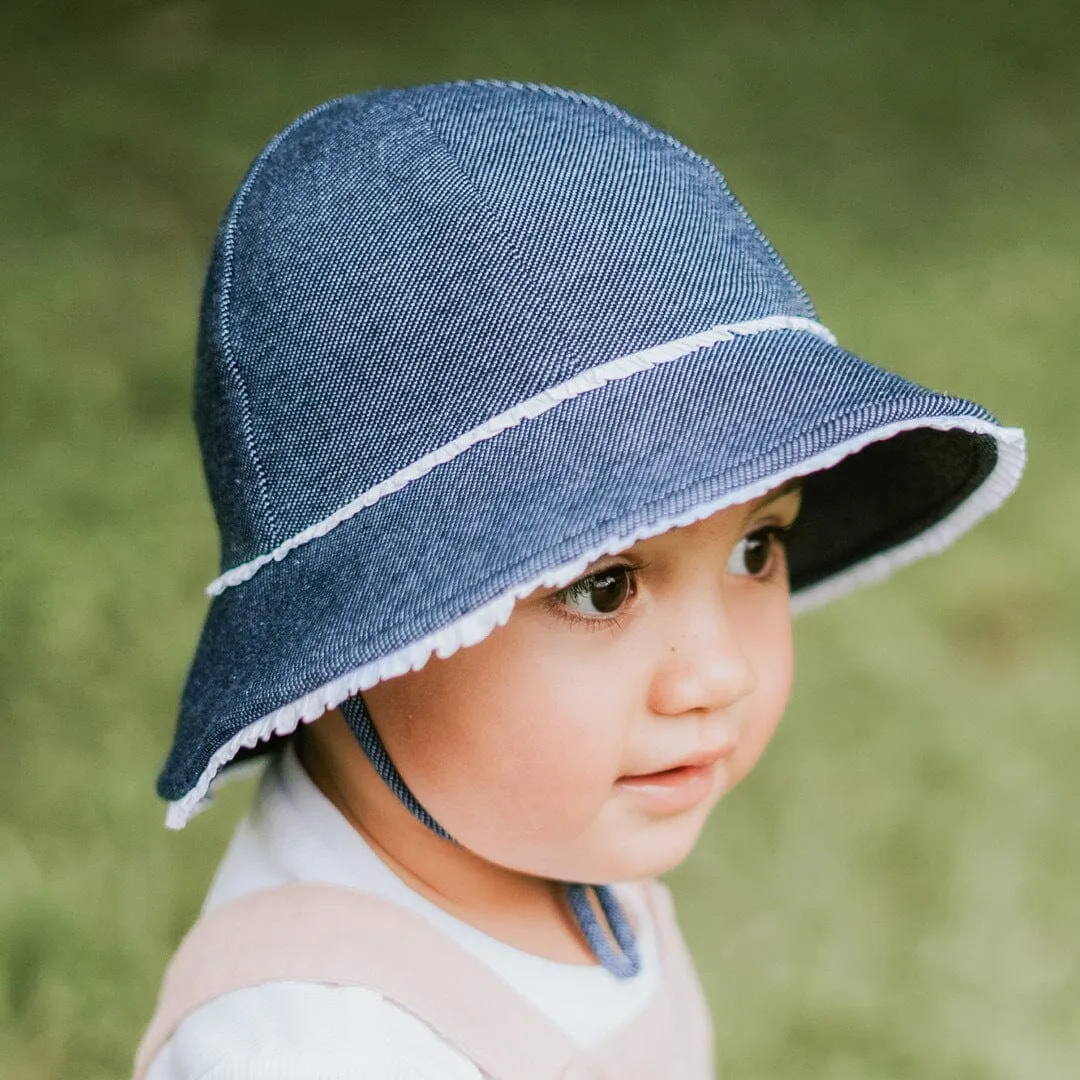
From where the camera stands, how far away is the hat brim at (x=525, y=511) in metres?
0.71

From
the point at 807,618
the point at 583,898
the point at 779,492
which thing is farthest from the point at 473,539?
the point at 807,618

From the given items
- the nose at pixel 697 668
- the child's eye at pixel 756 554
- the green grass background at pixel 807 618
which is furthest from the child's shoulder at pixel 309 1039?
the green grass background at pixel 807 618

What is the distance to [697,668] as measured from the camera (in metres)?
0.81

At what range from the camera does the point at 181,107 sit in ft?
8.32

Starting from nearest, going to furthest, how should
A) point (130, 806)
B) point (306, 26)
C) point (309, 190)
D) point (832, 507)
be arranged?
point (309, 190) < point (832, 507) < point (130, 806) < point (306, 26)

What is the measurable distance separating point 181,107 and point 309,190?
185 cm

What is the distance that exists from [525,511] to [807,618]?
1.43 m

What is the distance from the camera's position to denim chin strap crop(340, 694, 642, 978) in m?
0.86

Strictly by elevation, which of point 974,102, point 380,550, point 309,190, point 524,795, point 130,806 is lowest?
point 130,806

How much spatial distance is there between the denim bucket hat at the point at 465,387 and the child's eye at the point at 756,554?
0.14m

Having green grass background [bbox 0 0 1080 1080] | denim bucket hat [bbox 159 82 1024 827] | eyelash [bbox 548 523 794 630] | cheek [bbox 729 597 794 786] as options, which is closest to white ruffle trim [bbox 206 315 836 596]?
denim bucket hat [bbox 159 82 1024 827]

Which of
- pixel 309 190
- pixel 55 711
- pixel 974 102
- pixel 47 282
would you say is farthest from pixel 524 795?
pixel 974 102

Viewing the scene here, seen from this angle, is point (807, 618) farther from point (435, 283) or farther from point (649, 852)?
point (435, 283)

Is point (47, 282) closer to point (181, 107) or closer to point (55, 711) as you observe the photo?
point (181, 107)
